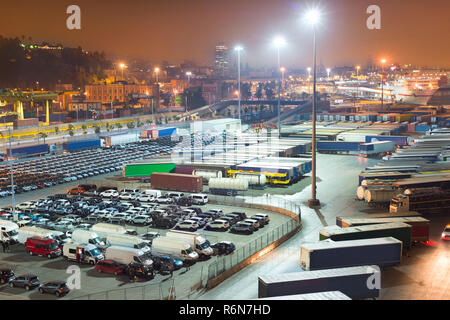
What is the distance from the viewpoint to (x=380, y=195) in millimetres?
17844

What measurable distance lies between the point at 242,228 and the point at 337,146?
61.8ft

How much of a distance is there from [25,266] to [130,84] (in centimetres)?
7723

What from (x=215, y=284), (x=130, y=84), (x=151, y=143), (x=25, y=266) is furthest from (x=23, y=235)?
(x=130, y=84)

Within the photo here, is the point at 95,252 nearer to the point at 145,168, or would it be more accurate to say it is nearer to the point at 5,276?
the point at 5,276

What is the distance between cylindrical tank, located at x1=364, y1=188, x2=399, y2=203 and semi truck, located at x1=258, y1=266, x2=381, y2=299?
8.00 m

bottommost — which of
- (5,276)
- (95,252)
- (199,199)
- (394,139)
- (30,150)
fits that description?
(5,276)

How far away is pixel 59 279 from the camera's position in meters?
11.9

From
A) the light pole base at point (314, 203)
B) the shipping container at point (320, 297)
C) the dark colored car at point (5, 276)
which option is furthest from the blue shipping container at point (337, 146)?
the dark colored car at point (5, 276)

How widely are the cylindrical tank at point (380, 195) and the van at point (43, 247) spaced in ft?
36.2

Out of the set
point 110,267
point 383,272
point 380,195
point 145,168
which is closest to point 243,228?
point 110,267

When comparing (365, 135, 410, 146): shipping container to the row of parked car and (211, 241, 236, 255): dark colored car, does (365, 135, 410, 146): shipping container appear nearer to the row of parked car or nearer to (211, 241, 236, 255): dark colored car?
the row of parked car

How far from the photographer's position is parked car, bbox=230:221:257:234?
15523 millimetres

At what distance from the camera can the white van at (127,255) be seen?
1212 cm
